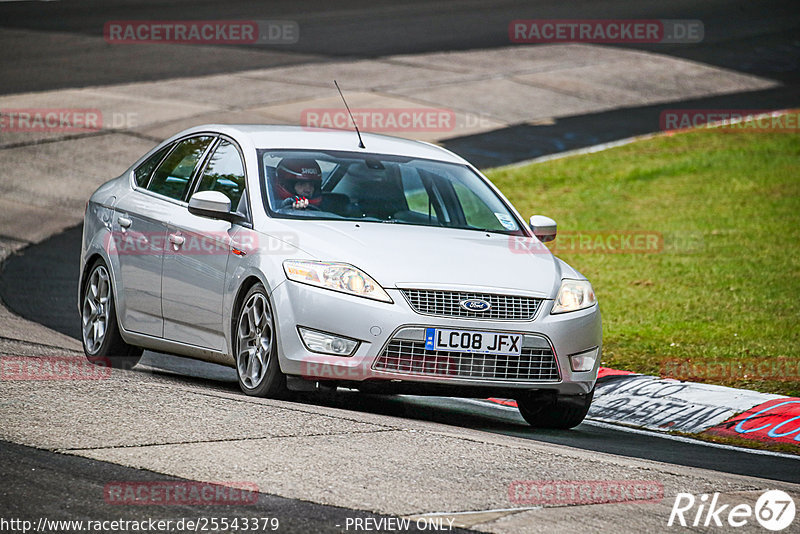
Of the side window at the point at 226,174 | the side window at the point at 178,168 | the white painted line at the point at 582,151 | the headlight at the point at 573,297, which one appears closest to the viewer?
the headlight at the point at 573,297

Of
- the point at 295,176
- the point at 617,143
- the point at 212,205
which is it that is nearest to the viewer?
the point at 212,205

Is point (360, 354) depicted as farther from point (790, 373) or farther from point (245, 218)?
point (790, 373)

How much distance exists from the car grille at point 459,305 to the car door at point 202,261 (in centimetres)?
137

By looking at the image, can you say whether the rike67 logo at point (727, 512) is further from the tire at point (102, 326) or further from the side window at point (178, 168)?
the tire at point (102, 326)

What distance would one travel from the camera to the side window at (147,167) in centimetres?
952

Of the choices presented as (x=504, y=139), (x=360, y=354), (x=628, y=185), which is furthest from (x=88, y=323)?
(x=504, y=139)

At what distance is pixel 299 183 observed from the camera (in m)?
8.44

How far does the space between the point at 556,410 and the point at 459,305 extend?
51.3 inches

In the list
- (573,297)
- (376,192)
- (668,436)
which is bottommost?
(668,436)

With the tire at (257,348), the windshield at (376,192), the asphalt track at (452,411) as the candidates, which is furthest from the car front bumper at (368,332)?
the windshield at (376,192)

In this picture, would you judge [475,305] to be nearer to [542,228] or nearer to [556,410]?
[556,410]

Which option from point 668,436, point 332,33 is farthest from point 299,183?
point 332,33

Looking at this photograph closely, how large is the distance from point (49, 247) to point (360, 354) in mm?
8165

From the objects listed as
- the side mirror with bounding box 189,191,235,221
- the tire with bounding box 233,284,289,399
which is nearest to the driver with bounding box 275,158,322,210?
the side mirror with bounding box 189,191,235,221
